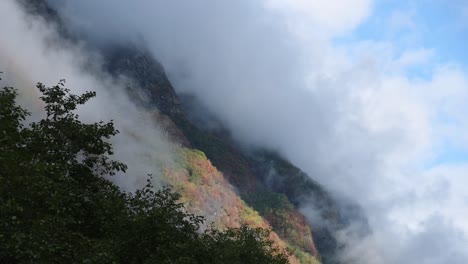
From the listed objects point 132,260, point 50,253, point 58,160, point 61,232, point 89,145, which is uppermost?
point 89,145

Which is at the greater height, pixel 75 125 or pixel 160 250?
pixel 75 125

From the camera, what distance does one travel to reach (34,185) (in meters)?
18.6

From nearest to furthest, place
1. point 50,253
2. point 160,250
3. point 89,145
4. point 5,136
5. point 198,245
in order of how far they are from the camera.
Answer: point 50,253 < point 5,136 < point 160,250 < point 89,145 < point 198,245

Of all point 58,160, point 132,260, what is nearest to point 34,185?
point 58,160

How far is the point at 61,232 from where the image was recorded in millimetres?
18812

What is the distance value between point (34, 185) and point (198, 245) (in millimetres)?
12519

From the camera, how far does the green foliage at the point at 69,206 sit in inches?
664

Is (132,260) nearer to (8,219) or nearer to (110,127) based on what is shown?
(110,127)

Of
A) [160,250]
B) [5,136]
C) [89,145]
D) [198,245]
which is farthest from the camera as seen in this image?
[198,245]

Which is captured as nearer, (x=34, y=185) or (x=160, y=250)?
(x=34, y=185)

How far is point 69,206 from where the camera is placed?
2192 cm

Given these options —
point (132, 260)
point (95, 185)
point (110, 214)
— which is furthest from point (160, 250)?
point (95, 185)

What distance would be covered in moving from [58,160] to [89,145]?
1962 mm

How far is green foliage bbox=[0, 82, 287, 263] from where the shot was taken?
16.9m
